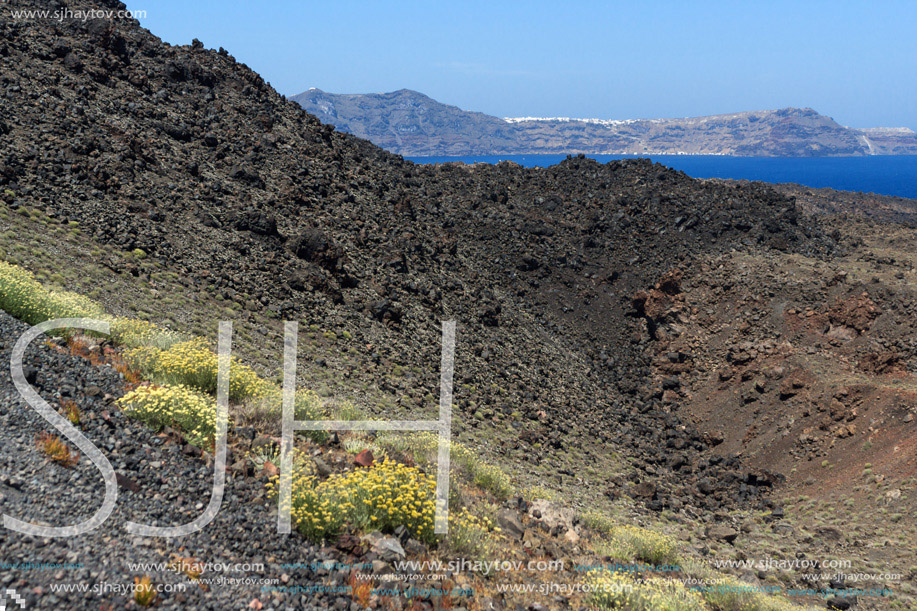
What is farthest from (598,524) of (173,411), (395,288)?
(395,288)

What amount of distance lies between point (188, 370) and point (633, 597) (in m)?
7.35

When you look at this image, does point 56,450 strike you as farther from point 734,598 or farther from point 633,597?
point 734,598

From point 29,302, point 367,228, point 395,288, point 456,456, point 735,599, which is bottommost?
point 735,599

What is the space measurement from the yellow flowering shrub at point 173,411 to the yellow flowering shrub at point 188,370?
1141 mm

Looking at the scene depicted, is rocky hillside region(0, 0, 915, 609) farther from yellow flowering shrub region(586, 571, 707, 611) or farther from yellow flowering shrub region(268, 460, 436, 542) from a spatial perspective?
yellow flowering shrub region(586, 571, 707, 611)

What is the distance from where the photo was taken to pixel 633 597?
7.10 metres

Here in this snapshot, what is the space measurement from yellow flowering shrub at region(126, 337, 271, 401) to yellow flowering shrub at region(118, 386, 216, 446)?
114cm

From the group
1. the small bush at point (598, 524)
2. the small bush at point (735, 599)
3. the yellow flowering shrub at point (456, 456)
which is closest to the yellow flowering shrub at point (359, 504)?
the yellow flowering shrub at point (456, 456)

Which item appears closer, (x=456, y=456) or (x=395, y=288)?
(x=456, y=456)

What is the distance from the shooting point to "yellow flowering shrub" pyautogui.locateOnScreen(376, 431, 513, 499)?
32.1 ft

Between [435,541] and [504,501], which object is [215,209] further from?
[435,541]

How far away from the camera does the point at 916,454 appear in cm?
1430

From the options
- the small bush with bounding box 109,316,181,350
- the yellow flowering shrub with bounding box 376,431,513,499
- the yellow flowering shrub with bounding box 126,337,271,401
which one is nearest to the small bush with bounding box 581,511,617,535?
the yellow flowering shrub with bounding box 376,431,513,499

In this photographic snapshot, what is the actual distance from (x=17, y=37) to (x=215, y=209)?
11877mm
